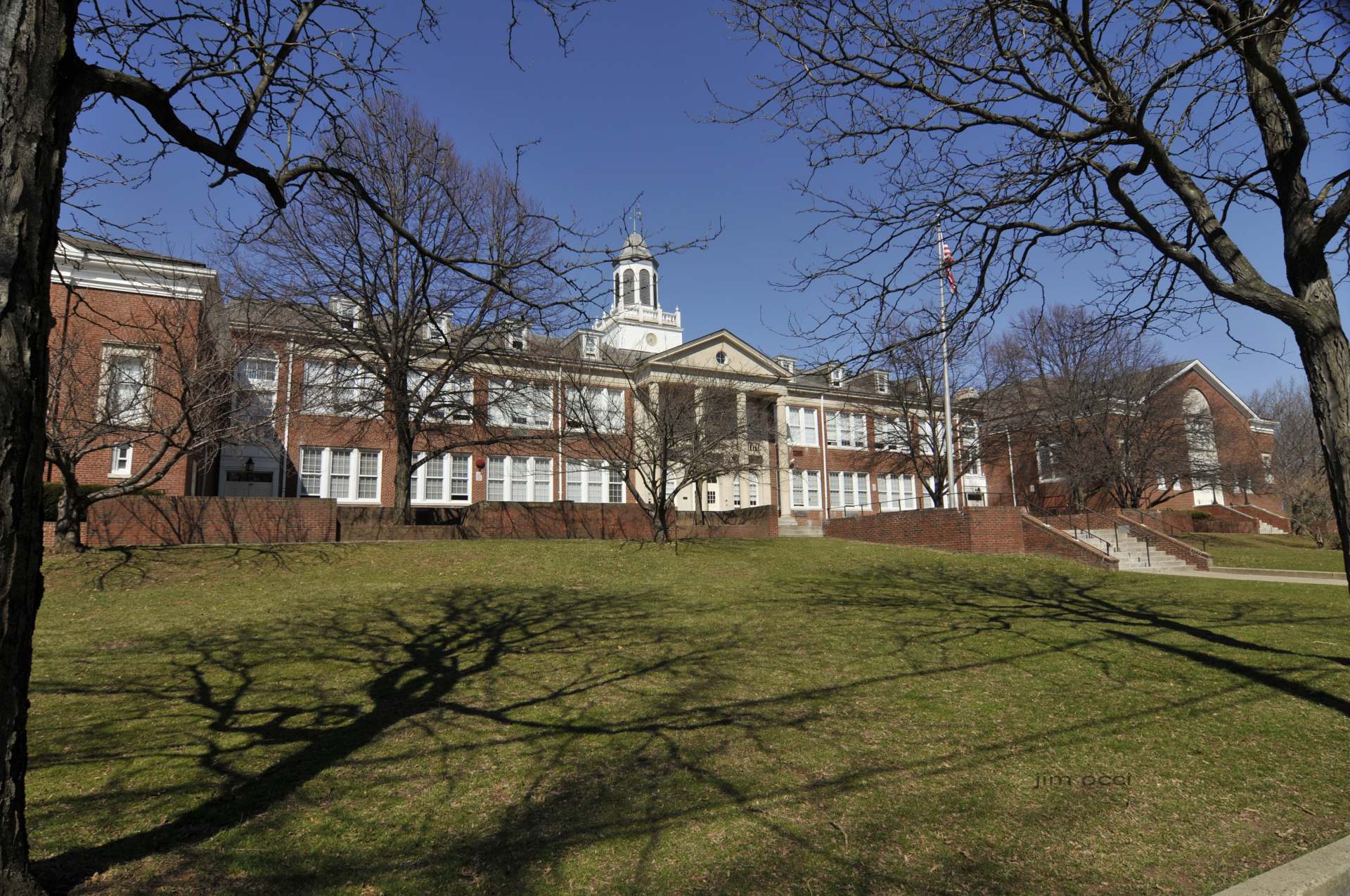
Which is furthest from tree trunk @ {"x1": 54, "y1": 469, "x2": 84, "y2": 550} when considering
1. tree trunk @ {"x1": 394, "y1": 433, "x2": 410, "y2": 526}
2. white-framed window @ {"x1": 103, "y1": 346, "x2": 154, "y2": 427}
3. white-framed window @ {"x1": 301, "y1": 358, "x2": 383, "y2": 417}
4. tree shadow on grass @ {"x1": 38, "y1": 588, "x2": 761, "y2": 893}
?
tree shadow on grass @ {"x1": 38, "y1": 588, "x2": 761, "y2": 893}

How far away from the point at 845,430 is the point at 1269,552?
20695 millimetres

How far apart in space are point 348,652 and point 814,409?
35673 millimetres

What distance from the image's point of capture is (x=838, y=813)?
13.4 ft

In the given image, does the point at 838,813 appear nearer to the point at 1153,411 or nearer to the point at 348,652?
the point at 348,652

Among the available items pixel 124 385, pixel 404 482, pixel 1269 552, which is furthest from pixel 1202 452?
pixel 124 385

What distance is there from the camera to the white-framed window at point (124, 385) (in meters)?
13.0

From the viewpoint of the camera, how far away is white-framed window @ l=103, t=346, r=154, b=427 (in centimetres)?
1299

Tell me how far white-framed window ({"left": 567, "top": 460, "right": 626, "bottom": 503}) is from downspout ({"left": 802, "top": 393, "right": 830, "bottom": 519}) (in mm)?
12262

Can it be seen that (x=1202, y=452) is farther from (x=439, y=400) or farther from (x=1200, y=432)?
(x=439, y=400)

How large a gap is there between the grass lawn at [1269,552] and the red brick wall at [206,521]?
2333 cm

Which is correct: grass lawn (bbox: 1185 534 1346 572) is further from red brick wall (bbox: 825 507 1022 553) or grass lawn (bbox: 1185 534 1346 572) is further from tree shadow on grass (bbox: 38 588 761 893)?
tree shadow on grass (bbox: 38 588 761 893)

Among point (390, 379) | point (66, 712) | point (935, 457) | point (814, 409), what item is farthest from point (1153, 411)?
point (66, 712)

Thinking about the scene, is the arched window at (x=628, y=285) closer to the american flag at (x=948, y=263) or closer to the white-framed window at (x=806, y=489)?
the american flag at (x=948, y=263)

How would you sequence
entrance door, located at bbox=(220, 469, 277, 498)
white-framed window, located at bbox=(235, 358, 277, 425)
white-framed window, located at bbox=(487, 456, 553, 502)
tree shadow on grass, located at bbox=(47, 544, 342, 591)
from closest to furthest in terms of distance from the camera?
1. tree shadow on grass, located at bbox=(47, 544, 342, 591)
2. white-framed window, located at bbox=(235, 358, 277, 425)
3. entrance door, located at bbox=(220, 469, 277, 498)
4. white-framed window, located at bbox=(487, 456, 553, 502)
